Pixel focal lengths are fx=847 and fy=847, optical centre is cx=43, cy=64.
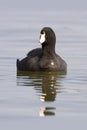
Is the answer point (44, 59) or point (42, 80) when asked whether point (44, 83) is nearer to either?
point (42, 80)

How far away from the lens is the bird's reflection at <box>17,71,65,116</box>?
14889mm

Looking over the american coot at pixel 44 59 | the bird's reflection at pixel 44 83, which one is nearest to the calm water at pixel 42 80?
the bird's reflection at pixel 44 83

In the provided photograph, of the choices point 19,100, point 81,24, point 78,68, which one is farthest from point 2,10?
point 19,100

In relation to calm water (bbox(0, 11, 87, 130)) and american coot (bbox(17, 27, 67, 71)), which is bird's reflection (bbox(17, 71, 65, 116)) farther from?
american coot (bbox(17, 27, 67, 71))

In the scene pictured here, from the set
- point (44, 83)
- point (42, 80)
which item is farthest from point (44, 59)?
point (44, 83)

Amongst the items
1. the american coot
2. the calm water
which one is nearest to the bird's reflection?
the calm water

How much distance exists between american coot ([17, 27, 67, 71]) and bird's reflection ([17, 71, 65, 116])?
0.30 m

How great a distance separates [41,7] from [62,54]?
395 inches

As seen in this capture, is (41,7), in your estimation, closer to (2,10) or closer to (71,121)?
(2,10)

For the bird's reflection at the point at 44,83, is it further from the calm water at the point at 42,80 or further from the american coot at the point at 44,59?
the american coot at the point at 44,59

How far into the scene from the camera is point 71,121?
42.2 feet

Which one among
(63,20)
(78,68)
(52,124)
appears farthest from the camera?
(63,20)

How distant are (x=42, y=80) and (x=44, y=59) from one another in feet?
6.93

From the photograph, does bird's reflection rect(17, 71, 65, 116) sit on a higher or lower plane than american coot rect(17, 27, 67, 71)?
lower
